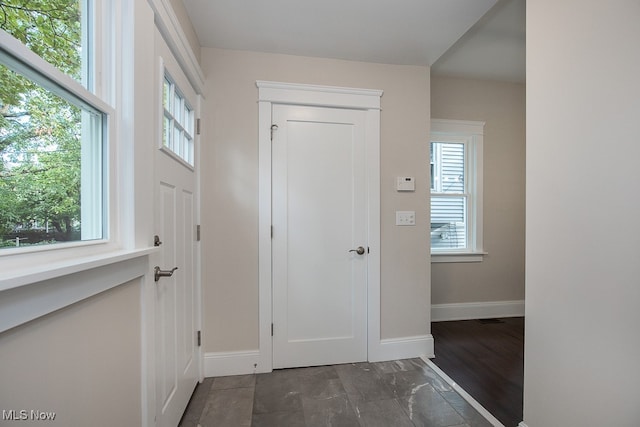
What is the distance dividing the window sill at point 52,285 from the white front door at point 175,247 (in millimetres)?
424

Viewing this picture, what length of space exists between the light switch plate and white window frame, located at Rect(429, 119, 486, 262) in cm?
93

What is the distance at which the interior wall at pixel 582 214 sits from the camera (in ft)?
3.21

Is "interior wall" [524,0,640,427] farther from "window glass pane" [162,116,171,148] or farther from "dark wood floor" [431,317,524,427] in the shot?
"window glass pane" [162,116,171,148]

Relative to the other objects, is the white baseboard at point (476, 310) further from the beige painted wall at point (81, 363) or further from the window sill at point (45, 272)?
the window sill at point (45, 272)

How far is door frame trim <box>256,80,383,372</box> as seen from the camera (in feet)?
6.88

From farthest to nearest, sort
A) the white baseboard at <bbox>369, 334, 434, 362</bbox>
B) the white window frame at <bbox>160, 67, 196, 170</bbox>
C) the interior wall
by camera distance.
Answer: the white baseboard at <bbox>369, 334, 434, 362</bbox> → the white window frame at <bbox>160, 67, 196, 170</bbox> → the interior wall

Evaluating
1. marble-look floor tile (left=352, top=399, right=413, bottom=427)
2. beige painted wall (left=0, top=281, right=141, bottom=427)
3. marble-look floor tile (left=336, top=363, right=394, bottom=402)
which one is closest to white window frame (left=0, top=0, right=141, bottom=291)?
beige painted wall (left=0, top=281, right=141, bottom=427)

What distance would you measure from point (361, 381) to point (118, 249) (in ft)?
5.95

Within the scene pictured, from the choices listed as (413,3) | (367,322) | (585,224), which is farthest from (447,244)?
(413,3)

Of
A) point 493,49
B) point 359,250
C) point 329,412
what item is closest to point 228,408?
point 329,412

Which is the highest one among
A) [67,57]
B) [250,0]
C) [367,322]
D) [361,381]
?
[250,0]

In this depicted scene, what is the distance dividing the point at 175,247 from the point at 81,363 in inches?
30.3

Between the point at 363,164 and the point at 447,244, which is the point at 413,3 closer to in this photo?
the point at 363,164

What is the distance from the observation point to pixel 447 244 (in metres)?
3.17
